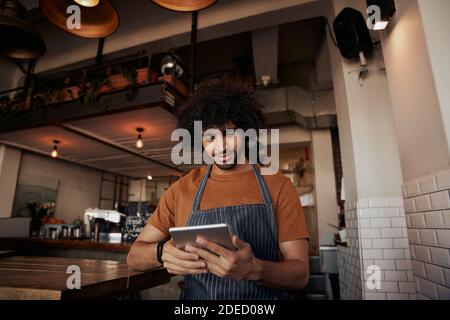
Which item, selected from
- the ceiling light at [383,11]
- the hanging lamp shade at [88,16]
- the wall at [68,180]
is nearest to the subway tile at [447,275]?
the ceiling light at [383,11]

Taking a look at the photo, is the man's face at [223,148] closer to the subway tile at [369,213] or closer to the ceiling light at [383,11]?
the ceiling light at [383,11]

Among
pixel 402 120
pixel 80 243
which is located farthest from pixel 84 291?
pixel 80 243

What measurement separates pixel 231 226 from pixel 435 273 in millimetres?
1240

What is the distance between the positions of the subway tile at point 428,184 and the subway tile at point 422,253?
35 centimetres

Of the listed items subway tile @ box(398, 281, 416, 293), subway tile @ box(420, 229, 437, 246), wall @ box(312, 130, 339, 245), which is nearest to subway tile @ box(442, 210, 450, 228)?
subway tile @ box(420, 229, 437, 246)

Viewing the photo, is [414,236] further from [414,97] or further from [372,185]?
[372,185]

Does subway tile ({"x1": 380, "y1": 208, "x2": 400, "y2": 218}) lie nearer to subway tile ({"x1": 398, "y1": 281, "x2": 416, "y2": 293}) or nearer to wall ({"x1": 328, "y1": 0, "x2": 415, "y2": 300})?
wall ({"x1": 328, "y1": 0, "x2": 415, "y2": 300})

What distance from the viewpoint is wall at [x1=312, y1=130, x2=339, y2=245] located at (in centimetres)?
543

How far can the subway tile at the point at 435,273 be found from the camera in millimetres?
1499

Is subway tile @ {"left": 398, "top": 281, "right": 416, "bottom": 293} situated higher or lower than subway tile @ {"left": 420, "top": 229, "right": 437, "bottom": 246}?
lower

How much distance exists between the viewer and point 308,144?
642 centimetres

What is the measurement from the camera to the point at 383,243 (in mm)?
2619

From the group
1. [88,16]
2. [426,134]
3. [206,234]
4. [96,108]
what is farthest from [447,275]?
[96,108]

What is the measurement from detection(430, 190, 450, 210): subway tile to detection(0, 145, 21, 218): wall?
7337mm
